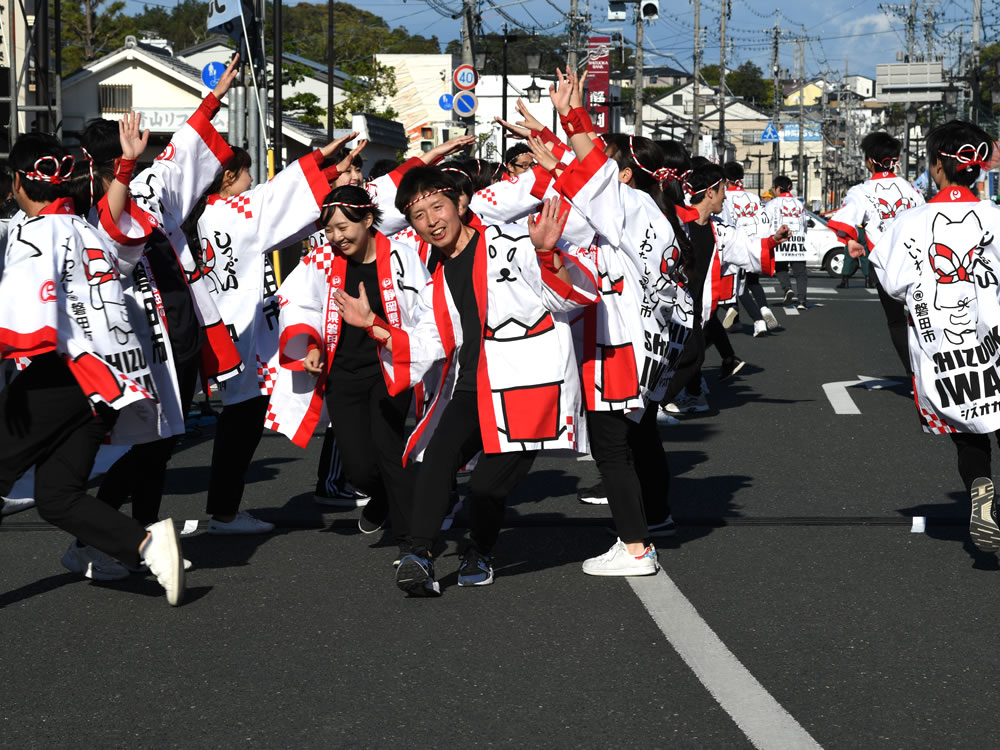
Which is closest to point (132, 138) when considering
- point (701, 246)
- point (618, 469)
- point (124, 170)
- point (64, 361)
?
point (124, 170)

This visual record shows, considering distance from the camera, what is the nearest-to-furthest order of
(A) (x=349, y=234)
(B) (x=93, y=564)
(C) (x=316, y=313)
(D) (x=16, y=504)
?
(B) (x=93, y=564) → (A) (x=349, y=234) → (C) (x=316, y=313) → (D) (x=16, y=504)

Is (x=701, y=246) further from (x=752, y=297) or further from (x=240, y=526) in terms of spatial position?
(x=752, y=297)

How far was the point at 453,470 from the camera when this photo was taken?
555cm

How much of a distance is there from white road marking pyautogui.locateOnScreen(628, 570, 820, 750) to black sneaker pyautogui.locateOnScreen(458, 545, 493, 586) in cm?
58

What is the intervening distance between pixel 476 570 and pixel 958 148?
265 cm

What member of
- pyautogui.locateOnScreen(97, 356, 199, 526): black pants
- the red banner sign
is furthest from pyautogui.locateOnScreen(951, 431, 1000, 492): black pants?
the red banner sign

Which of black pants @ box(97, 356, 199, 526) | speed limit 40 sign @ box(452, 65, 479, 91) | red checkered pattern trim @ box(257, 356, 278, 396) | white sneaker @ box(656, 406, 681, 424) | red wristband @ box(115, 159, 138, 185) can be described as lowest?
white sneaker @ box(656, 406, 681, 424)

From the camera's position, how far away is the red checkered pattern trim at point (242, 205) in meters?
6.57

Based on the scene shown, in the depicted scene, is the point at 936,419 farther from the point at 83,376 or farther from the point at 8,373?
the point at 8,373

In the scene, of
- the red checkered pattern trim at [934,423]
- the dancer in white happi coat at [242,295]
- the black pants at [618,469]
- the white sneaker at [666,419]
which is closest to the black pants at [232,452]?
the dancer in white happi coat at [242,295]

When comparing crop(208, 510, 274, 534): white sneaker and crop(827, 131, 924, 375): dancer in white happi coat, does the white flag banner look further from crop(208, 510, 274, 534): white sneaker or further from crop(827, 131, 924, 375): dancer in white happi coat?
crop(208, 510, 274, 534): white sneaker

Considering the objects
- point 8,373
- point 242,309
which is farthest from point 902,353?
point 8,373

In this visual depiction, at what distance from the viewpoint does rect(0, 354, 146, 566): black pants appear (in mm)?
5129

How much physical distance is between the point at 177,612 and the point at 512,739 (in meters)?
1.89
